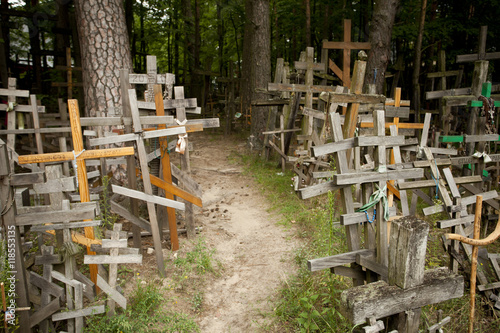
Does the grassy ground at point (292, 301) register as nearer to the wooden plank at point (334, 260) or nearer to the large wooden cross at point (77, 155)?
the wooden plank at point (334, 260)

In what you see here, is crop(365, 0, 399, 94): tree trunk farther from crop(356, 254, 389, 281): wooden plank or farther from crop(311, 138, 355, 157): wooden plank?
crop(356, 254, 389, 281): wooden plank

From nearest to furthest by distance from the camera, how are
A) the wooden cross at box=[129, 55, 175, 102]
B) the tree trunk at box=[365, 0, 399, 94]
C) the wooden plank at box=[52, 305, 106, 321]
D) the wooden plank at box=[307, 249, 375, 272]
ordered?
the wooden plank at box=[307, 249, 375, 272] → the wooden plank at box=[52, 305, 106, 321] → the wooden cross at box=[129, 55, 175, 102] → the tree trunk at box=[365, 0, 399, 94]

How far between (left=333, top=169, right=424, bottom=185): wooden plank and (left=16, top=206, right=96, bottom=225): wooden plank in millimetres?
2541

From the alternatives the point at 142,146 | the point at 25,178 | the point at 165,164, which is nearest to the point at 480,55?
the point at 165,164

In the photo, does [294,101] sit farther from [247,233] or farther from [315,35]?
[315,35]

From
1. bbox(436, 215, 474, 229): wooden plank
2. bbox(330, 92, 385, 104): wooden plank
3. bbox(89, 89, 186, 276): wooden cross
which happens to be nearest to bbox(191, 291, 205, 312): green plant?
bbox(89, 89, 186, 276): wooden cross

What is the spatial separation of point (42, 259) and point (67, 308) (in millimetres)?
576

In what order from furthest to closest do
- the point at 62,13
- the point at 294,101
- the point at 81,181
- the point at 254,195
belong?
the point at 62,13
the point at 294,101
the point at 254,195
the point at 81,181

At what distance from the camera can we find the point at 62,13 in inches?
581

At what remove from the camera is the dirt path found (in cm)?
452

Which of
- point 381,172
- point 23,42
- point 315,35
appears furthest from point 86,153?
point 23,42

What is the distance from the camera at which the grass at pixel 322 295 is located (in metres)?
4.10

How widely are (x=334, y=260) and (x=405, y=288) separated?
0.83 meters

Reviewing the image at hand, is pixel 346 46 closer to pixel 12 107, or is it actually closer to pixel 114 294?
pixel 12 107
